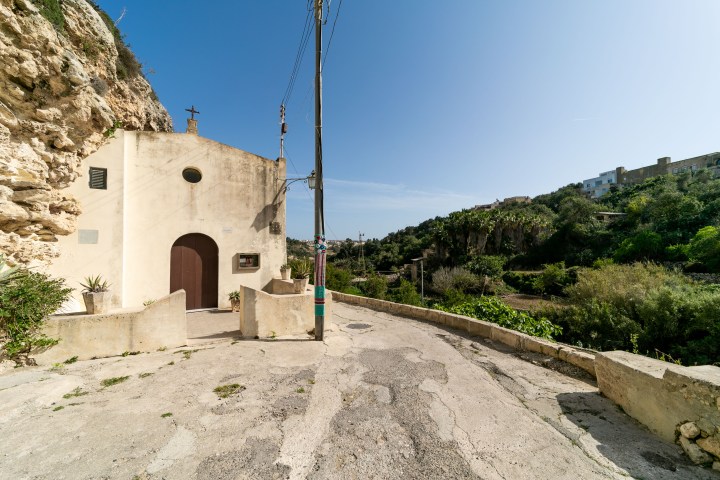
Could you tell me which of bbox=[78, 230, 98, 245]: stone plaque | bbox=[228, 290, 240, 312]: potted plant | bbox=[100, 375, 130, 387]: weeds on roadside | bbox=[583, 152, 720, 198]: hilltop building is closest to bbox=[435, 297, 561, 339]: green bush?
bbox=[228, 290, 240, 312]: potted plant

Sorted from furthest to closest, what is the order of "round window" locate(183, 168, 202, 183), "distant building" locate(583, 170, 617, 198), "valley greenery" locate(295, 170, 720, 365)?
"distant building" locate(583, 170, 617, 198) < "round window" locate(183, 168, 202, 183) < "valley greenery" locate(295, 170, 720, 365)

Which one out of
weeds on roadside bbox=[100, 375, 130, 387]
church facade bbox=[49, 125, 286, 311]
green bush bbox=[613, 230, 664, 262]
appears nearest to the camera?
weeds on roadside bbox=[100, 375, 130, 387]

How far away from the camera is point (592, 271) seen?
15883 mm

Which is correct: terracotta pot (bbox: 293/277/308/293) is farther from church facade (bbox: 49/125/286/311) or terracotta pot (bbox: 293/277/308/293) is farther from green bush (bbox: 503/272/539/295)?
green bush (bbox: 503/272/539/295)

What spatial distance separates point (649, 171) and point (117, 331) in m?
96.9

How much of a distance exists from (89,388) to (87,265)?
5.30m

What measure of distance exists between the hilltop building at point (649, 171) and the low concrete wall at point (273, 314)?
7254 cm

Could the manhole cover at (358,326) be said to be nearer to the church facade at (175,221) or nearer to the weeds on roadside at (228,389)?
the church facade at (175,221)

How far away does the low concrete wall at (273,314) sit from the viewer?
6.65m

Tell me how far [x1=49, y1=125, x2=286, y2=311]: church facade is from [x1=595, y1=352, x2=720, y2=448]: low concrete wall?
31.5 feet

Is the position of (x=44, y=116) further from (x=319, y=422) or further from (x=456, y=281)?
(x=456, y=281)

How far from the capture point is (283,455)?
2762 mm

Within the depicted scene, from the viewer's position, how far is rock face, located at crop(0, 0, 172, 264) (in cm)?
→ 589

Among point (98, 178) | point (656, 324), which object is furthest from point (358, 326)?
point (656, 324)
